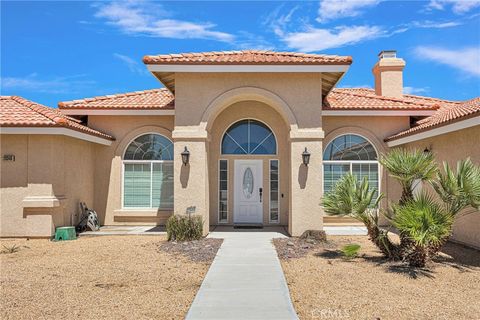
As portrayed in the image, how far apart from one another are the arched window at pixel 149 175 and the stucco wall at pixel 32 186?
2.83m

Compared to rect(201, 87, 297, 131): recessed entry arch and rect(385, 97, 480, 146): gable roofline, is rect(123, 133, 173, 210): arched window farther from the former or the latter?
rect(385, 97, 480, 146): gable roofline

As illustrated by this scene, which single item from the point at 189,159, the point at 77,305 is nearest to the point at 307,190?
the point at 189,159

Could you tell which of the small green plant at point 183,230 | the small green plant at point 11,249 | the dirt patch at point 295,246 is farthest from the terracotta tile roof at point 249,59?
the small green plant at point 11,249

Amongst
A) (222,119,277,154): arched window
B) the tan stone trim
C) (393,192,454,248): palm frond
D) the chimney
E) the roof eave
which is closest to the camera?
(393,192,454,248): palm frond

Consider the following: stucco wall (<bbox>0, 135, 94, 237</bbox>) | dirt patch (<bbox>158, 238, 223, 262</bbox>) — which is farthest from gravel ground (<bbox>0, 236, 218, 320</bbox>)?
stucco wall (<bbox>0, 135, 94, 237</bbox>)

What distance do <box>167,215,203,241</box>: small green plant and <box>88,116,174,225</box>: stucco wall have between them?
3.39 meters

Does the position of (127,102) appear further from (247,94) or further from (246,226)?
(246,226)

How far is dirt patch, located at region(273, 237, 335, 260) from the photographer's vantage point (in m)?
9.51

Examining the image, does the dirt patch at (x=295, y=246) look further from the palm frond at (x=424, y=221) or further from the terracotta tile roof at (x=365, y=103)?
the terracotta tile roof at (x=365, y=103)

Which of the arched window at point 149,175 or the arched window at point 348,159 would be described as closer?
the arched window at point 149,175

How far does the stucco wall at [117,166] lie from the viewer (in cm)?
1448

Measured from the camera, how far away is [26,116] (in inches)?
472

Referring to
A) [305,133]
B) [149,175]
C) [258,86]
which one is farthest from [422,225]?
[149,175]

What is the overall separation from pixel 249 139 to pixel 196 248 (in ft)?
18.3
